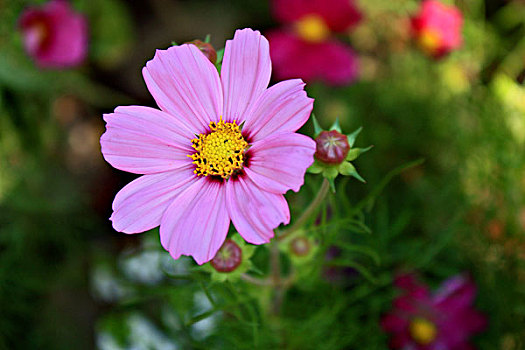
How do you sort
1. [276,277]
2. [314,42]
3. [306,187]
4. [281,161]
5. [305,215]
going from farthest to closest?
[314,42] < [306,187] < [276,277] < [305,215] < [281,161]

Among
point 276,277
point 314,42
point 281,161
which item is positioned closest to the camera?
point 281,161

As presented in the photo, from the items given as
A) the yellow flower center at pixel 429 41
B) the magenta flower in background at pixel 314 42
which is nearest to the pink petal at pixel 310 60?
the magenta flower in background at pixel 314 42

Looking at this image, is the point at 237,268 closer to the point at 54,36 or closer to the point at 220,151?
the point at 220,151

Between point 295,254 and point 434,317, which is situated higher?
point 295,254

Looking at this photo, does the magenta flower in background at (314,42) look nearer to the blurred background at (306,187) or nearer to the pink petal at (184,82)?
the blurred background at (306,187)

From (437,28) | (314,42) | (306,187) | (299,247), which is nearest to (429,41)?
(437,28)

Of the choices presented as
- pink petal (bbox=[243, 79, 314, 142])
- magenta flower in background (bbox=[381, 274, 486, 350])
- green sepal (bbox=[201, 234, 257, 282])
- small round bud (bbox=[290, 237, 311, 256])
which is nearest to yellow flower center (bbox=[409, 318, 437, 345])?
magenta flower in background (bbox=[381, 274, 486, 350])

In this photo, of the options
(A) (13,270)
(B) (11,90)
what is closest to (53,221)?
(A) (13,270)

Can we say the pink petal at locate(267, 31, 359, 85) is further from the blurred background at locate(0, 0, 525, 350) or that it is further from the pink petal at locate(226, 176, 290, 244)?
the pink petal at locate(226, 176, 290, 244)
